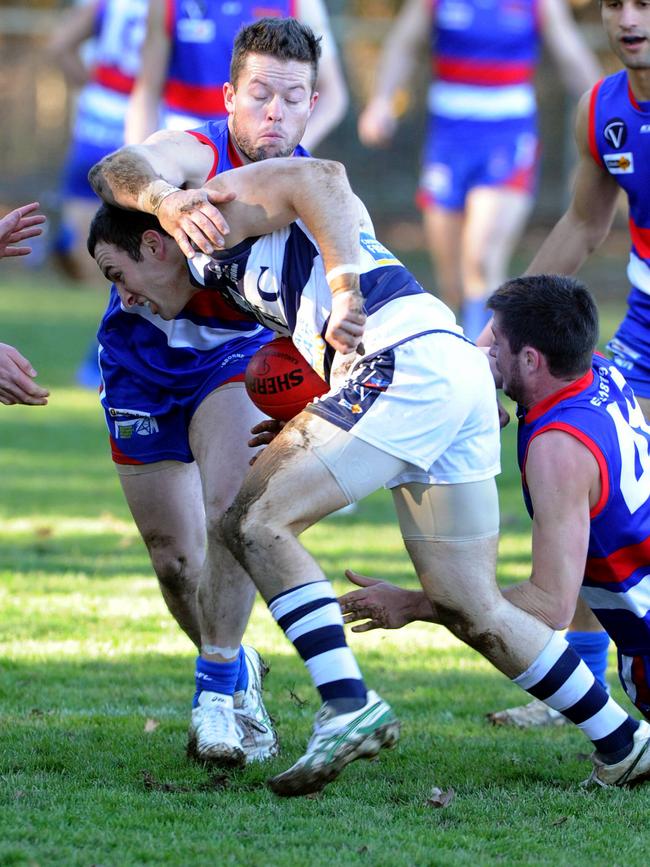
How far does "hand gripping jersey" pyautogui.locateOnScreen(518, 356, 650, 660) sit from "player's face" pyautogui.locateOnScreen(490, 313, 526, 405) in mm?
69

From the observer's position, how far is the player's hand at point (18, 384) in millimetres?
4406

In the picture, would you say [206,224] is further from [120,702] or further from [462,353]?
[120,702]

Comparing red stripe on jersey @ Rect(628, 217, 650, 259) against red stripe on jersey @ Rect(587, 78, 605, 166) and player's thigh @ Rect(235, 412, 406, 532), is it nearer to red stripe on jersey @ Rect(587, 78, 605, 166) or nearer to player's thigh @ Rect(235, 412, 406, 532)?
red stripe on jersey @ Rect(587, 78, 605, 166)

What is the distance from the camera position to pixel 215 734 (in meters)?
4.31

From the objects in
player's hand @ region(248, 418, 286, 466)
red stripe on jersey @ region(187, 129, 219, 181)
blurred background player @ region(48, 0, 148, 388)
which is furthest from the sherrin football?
blurred background player @ region(48, 0, 148, 388)

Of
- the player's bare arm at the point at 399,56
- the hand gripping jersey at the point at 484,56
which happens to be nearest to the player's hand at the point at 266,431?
the player's bare arm at the point at 399,56

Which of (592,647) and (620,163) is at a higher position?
(620,163)

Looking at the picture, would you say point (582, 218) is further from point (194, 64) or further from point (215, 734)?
point (194, 64)

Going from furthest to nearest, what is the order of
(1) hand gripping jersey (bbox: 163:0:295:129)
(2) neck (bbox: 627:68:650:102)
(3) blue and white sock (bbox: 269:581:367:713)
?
(1) hand gripping jersey (bbox: 163:0:295:129) → (2) neck (bbox: 627:68:650:102) → (3) blue and white sock (bbox: 269:581:367:713)

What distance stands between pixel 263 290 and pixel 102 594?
2.70 m

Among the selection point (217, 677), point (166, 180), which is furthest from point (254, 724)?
point (166, 180)

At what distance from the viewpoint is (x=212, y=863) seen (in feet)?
11.1

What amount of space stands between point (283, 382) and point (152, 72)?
486cm

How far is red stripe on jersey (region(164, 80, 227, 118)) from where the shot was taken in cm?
859
